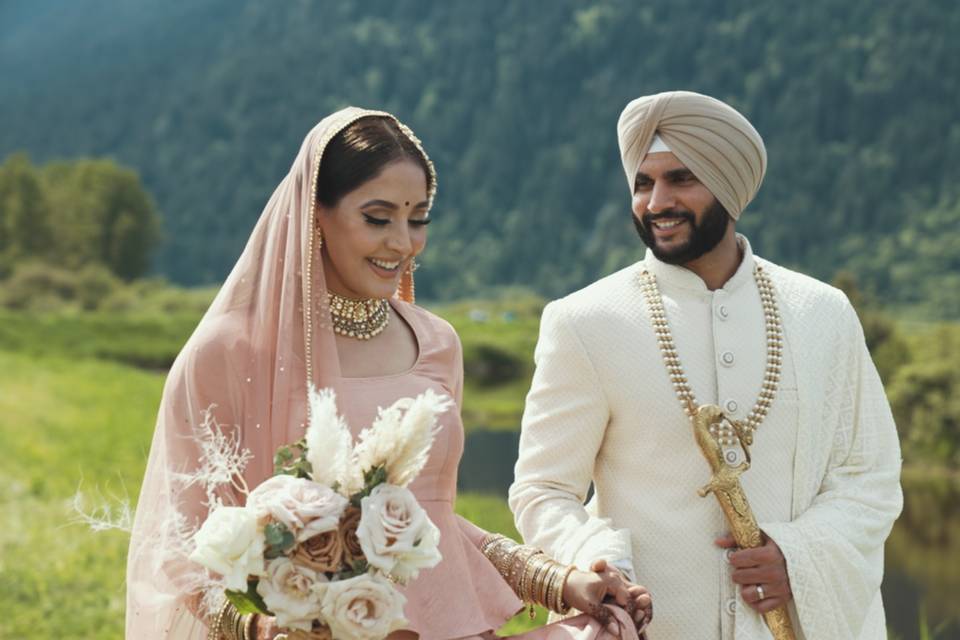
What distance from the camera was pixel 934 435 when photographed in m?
32.1

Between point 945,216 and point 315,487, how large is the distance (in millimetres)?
84924

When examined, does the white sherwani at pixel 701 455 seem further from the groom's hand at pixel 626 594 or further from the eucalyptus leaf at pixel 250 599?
the eucalyptus leaf at pixel 250 599

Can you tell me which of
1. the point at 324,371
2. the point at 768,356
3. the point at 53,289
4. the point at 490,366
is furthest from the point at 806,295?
the point at 53,289

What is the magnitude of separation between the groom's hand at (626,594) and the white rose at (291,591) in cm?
90

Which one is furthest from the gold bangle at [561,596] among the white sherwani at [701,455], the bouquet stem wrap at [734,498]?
the bouquet stem wrap at [734,498]

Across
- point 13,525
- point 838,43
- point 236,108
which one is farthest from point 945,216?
point 13,525

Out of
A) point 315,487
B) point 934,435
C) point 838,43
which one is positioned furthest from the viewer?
point 838,43

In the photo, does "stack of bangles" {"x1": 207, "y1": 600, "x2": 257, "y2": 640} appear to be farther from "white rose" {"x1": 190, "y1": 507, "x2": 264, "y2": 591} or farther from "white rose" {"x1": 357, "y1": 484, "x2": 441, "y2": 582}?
"white rose" {"x1": 357, "y1": 484, "x2": 441, "y2": 582}

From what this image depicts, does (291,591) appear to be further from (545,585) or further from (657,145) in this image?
(657,145)

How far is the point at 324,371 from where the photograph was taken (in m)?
3.49

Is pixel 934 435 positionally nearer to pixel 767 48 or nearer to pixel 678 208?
pixel 678 208

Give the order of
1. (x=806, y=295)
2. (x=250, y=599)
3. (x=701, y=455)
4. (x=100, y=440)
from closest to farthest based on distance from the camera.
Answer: (x=250, y=599) < (x=701, y=455) < (x=806, y=295) < (x=100, y=440)

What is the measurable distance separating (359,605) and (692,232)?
67.5 inches

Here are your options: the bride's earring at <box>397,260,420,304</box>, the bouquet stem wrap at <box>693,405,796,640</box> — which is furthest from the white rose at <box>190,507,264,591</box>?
the bouquet stem wrap at <box>693,405,796,640</box>
